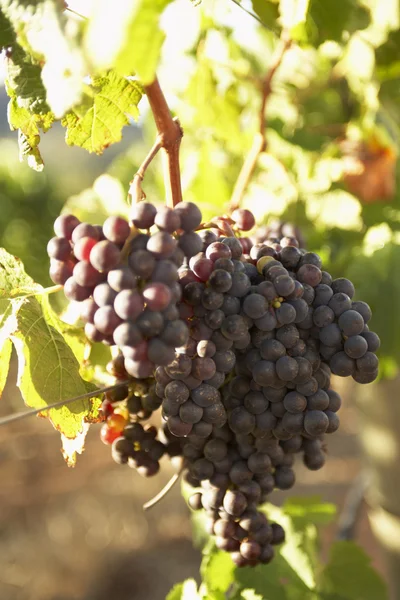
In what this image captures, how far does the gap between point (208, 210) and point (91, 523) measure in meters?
2.75

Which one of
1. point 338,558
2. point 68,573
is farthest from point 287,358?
point 68,573

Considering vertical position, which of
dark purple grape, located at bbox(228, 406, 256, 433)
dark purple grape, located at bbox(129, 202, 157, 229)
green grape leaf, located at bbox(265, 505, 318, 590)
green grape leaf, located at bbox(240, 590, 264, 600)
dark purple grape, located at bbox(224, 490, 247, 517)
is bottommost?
green grape leaf, located at bbox(265, 505, 318, 590)

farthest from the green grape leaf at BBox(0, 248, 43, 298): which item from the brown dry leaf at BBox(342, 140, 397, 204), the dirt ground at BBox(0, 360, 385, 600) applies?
the dirt ground at BBox(0, 360, 385, 600)

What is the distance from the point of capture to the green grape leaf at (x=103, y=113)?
0.66 meters

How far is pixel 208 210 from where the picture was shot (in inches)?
45.9

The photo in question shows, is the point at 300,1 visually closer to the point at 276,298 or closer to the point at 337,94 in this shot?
the point at 276,298

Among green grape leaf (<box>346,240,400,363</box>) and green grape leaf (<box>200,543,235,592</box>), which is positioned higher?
green grape leaf (<box>346,240,400,363</box>)

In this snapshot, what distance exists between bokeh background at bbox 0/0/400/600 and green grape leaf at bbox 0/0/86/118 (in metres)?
0.22

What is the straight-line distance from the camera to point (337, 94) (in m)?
1.68

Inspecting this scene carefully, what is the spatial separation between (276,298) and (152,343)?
16 cm

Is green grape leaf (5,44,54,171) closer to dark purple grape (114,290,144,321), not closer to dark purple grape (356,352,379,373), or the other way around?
dark purple grape (114,290,144,321)

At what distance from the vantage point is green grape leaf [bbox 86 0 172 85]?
38cm

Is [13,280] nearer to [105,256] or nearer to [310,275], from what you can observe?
[105,256]

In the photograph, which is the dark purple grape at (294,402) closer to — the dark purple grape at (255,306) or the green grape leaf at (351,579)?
the dark purple grape at (255,306)
